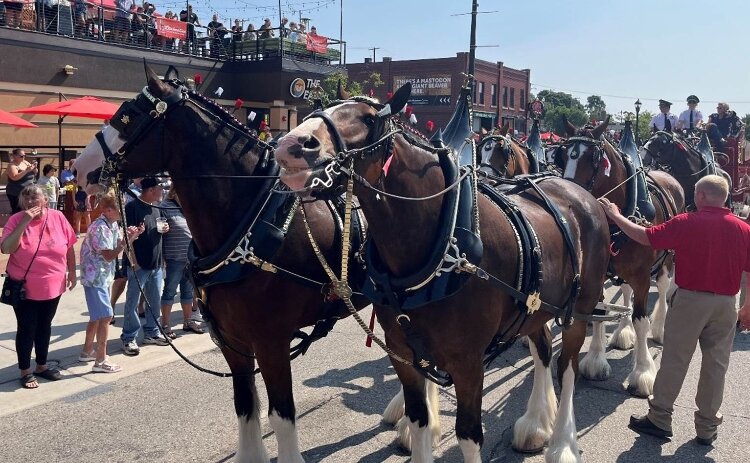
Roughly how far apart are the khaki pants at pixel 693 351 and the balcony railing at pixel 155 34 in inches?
689

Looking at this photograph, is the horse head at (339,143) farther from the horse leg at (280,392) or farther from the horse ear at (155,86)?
the horse leg at (280,392)

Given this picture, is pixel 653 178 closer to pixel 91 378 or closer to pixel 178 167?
pixel 178 167

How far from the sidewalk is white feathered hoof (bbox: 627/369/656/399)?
4.26 metres

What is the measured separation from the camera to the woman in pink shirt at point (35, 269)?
17.2 ft

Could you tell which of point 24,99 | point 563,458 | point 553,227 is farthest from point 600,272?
point 24,99

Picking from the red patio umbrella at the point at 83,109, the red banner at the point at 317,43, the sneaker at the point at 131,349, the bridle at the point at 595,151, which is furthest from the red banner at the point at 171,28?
the bridle at the point at 595,151

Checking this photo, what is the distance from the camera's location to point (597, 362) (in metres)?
Answer: 5.70

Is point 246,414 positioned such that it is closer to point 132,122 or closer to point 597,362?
point 132,122

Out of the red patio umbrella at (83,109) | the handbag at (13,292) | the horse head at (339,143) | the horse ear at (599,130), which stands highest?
the red patio umbrella at (83,109)

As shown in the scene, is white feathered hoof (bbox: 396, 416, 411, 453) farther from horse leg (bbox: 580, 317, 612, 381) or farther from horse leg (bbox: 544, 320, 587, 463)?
horse leg (bbox: 580, 317, 612, 381)

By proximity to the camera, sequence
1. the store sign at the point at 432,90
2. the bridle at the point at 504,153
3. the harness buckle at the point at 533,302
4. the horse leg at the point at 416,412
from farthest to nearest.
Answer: the store sign at the point at 432,90
the bridle at the point at 504,153
the horse leg at the point at 416,412
the harness buckle at the point at 533,302

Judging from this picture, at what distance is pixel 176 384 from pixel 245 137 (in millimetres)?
2854

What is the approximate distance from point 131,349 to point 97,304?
0.72 meters

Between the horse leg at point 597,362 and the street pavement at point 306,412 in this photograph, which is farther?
the horse leg at point 597,362
